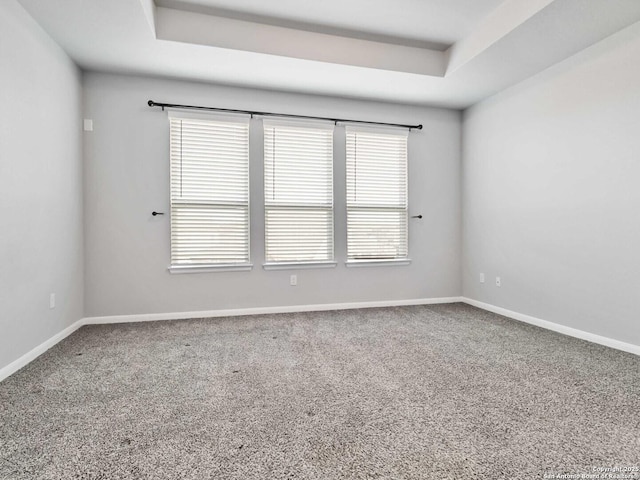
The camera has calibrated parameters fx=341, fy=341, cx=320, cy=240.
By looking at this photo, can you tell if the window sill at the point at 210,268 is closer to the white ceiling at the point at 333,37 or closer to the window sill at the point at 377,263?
the window sill at the point at 377,263

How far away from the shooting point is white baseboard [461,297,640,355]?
279cm

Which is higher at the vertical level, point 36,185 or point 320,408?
point 36,185

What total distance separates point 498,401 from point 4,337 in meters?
3.16

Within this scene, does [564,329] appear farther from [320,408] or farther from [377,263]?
[320,408]

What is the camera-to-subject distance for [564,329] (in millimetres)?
3287

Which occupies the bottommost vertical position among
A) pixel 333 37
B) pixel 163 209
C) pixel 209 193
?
pixel 163 209

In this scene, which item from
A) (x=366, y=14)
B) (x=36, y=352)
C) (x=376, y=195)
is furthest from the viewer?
(x=376, y=195)

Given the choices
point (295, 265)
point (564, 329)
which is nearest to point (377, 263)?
point (295, 265)

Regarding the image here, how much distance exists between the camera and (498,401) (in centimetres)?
192

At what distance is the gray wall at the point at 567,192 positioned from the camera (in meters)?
2.79

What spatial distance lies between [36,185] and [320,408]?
274cm

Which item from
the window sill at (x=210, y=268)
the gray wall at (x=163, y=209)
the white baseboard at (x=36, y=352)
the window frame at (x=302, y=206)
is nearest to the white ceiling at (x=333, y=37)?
the gray wall at (x=163, y=209)

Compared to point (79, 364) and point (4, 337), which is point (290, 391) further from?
point (4, 337)

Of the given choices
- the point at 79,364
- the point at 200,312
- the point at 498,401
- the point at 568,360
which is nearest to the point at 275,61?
the point at 200,312
